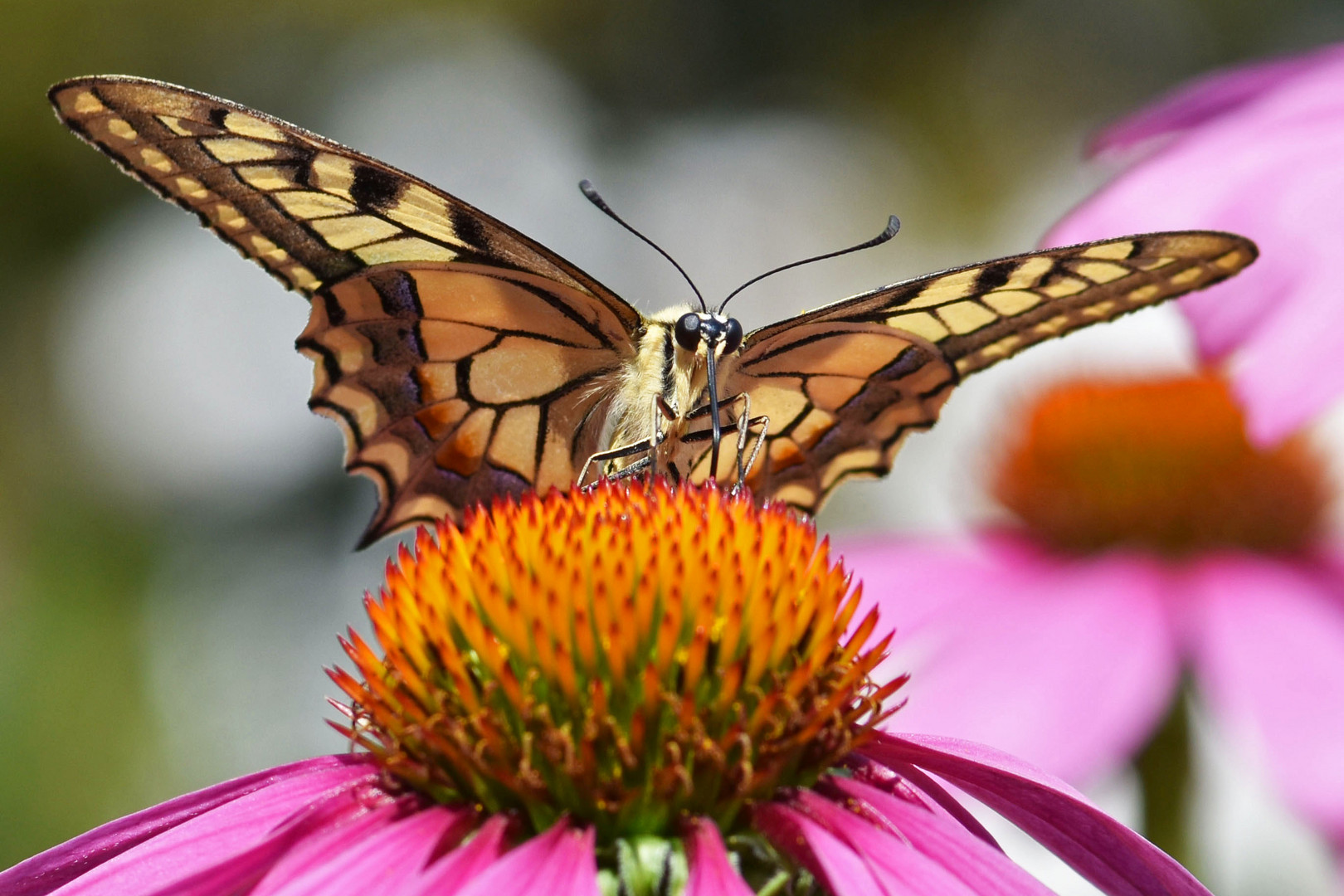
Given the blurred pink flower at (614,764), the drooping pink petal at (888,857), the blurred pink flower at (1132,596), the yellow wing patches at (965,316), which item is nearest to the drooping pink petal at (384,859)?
the blurred pink flower at (614,764)

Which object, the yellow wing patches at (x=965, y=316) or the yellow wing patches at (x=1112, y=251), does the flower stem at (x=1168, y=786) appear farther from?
the yellow wing patches at (x=1112, y=251)

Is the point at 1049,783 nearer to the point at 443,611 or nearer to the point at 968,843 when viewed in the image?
the point at 968,843

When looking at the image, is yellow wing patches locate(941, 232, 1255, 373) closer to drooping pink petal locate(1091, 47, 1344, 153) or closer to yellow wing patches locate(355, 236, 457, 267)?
drooping pink petal locate(1091, 47, 1344, 153)

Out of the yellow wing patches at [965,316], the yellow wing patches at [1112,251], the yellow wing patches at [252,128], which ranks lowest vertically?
the yellow wing patches at [965,316]

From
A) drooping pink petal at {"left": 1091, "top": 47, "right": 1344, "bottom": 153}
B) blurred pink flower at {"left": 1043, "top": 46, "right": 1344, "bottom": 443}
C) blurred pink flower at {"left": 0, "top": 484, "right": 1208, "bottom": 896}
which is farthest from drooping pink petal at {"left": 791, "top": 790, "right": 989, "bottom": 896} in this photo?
drooping pink petal at {"left": 1091, "top": 47, "right": 1344, "bottom": 153}

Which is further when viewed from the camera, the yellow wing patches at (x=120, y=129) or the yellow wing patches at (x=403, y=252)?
the yellow wing patches at (x=403, y=252)

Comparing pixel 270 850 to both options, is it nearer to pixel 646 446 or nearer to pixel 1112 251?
pixel 646 446

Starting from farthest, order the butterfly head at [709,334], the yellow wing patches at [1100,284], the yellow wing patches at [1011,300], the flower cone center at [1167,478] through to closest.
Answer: the flower cone center at [1167,478] < the butterfly head at [709,334] < the yellow wing patches at [1011,300] < the yellow wing patches at [1100,284]

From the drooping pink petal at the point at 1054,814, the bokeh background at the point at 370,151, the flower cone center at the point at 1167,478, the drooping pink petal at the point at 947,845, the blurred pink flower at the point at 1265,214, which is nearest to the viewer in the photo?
the drooping pink petal at the point at 947,845
